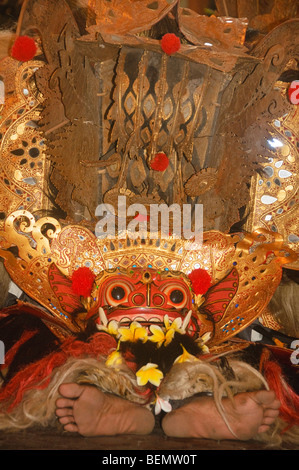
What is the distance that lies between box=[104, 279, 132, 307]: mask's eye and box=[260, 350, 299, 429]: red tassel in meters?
0.86

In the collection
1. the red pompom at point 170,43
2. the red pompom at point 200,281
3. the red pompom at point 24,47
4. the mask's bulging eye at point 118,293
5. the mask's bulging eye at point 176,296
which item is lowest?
the red pompom at point 200,281

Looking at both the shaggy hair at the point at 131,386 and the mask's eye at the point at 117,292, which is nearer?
the shaggy hair at the point at 131,386

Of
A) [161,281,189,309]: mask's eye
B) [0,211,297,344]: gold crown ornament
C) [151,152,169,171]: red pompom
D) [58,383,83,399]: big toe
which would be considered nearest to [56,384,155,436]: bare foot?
[58,383,83,399]: big toe

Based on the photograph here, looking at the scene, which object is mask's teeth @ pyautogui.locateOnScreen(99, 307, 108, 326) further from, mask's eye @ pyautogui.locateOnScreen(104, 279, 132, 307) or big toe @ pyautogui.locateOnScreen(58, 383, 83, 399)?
big toe @ pyautogui.locateOnScreen(58, 383, 83, 399)

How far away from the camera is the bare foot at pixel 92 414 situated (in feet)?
10.7

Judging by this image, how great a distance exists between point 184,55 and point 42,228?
1362mm

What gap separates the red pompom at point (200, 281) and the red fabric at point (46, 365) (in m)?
0.73

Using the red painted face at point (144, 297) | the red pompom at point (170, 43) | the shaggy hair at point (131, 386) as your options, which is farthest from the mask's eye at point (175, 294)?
the red pompom at point (170, 43)

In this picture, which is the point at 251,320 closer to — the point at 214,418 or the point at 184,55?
the point at 214,418

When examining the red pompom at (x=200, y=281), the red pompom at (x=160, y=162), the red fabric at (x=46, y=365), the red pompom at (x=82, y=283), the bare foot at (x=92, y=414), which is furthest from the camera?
the red pompom at (x=200, y=281)

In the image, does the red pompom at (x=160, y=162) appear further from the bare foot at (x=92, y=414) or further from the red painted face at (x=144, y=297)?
the bare foot at (x=92, y=414)

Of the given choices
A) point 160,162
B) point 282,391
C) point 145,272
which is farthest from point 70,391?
point 160,162

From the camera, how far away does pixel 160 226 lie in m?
4.20

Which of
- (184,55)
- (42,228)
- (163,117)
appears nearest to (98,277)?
(42,228)
